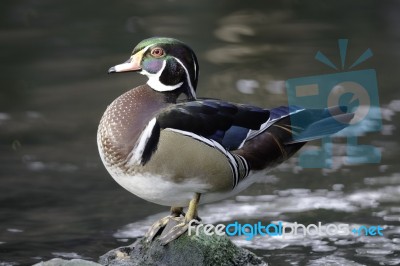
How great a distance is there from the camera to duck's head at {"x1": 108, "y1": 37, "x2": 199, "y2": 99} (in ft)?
14.0

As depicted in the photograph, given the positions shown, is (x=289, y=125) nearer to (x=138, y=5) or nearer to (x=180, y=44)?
(x=180, y=44)

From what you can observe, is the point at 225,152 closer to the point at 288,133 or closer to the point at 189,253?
the point at 288,133

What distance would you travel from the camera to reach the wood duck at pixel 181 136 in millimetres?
4180

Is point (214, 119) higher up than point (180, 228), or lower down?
higher up

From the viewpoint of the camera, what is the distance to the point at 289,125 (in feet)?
14.9

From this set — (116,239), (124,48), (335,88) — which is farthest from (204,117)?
(124,48)

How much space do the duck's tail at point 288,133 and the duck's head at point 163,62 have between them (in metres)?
0.45

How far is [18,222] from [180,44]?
2365 mm

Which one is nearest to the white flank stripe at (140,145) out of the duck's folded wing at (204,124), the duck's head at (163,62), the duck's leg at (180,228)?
the duck's folded wing at (204,124)

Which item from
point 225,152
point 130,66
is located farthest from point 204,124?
point 130,66

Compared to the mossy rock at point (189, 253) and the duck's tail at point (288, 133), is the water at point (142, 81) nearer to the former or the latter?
the mossy rock at point (189, 253)

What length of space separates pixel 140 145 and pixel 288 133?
2.51 ft

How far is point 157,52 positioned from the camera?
4281mm

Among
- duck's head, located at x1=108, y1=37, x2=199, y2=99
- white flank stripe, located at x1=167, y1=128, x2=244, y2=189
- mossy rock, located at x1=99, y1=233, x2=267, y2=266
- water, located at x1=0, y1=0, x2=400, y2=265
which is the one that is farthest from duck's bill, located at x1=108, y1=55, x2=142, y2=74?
water, located at x1=0, y1=0, x2=400, y2=265
